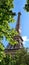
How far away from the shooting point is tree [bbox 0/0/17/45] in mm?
11884

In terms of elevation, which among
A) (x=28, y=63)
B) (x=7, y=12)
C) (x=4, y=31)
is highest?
(x=7, y=12)

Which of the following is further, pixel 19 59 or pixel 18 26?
pixel 18 26

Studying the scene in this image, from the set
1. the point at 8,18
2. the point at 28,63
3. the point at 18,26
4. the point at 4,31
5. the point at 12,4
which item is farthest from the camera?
the point at 18,26

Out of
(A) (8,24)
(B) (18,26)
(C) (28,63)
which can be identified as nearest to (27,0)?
(A) (8,24)

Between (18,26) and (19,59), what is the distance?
3705cm

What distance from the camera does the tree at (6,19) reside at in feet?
39.0

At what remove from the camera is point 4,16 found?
40.3 ft

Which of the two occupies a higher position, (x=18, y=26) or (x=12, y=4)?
(x=12, y=4)

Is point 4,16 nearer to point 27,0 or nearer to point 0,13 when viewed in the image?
point 0,13

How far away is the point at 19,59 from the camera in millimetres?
41406

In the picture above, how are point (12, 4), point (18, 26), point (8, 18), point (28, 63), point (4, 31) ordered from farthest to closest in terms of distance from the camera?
point (18, 26), point (28, 63), point (12, 4), point (8, 18), point (4, 31)

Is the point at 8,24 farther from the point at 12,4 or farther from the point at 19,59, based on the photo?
the point at 19,59

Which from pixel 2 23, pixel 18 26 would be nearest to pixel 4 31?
pixel 2 23

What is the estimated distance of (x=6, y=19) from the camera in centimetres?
1241
